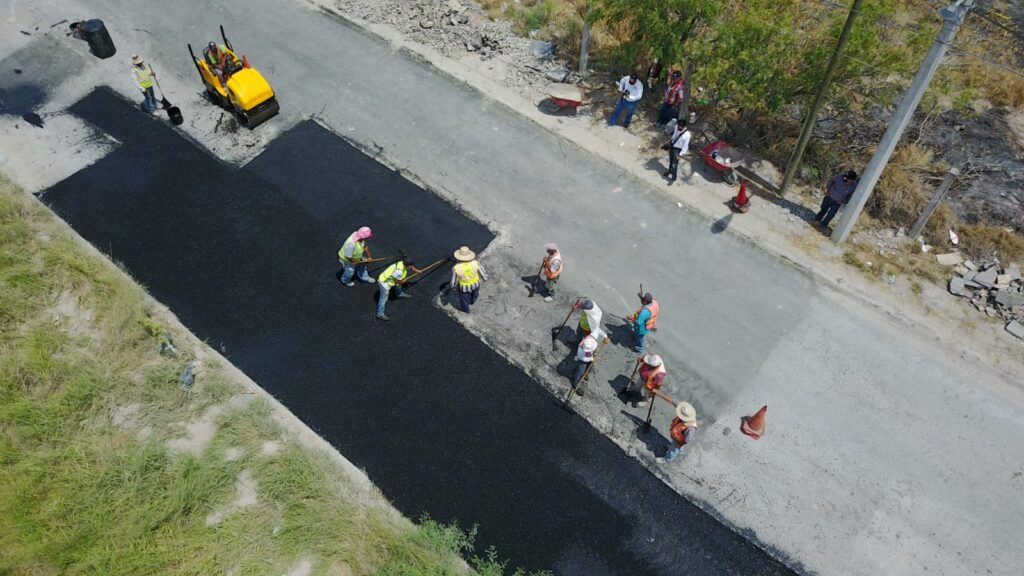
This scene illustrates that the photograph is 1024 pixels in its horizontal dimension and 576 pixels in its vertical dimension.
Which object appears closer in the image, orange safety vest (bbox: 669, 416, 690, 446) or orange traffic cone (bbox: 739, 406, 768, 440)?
orange safety vest (bbox: 669, 416, 690, 446)

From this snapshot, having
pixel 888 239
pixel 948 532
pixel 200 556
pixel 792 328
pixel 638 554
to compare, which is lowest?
pixel 200 556

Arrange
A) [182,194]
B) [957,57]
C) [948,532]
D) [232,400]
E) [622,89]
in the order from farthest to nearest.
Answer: [957,57]
[622,89]
[182,194]
[232,400]
[948,532]

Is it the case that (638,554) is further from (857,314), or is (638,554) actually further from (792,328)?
(857,314)

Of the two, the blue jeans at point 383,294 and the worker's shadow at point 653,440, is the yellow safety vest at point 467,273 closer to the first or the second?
the blue jeans at point 383,294

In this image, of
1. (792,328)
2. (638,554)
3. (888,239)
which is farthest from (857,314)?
(638,554)

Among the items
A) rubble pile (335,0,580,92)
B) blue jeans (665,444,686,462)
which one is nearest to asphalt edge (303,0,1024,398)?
rubble pile (335,0,580,92)

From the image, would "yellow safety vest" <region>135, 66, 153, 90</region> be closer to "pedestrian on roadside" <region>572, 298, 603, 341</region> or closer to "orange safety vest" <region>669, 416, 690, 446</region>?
"pedestrian on roadside" <region>572, 298, 603, 341</region>

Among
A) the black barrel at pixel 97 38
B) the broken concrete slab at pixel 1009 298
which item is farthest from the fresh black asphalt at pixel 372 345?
the broken concrete slab at pixel 1009 298
